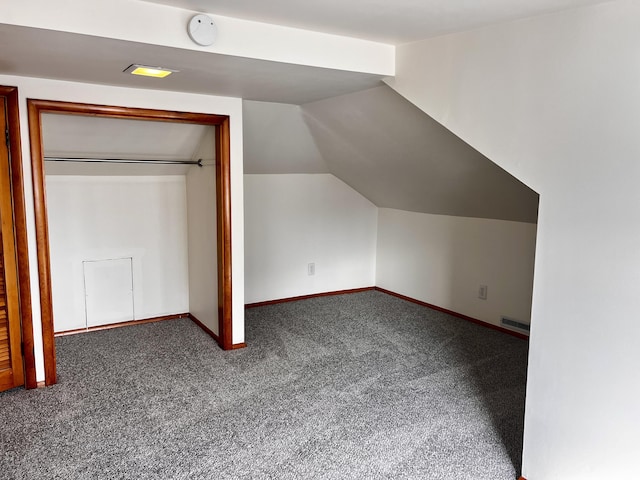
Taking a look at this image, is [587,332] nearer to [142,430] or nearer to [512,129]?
[512,129]

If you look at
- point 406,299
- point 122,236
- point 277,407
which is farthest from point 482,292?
point 122,236

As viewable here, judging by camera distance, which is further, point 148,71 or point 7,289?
point 7,289

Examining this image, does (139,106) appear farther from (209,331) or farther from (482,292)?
(482,292)

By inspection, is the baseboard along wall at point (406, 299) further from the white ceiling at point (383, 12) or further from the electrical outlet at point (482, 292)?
the white ceiling at point (383, 12)

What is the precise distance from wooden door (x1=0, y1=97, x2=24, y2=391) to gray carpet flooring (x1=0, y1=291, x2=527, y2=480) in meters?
0.14

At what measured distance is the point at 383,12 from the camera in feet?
6.42

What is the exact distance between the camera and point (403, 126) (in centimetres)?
320

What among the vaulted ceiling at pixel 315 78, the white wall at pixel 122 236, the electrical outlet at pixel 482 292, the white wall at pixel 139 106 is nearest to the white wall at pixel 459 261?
the electrical outlet at pixel 482 292

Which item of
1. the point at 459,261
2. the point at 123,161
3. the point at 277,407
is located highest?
the point at 123,161

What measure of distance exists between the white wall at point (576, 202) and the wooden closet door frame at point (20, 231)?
2.35m

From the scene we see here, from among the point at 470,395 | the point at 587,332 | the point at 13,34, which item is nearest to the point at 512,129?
the point at 587,332

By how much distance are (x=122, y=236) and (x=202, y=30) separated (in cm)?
237

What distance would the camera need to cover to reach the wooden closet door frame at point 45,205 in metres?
2.76

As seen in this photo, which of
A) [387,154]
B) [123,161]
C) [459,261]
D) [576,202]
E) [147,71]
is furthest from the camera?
[459,261]
